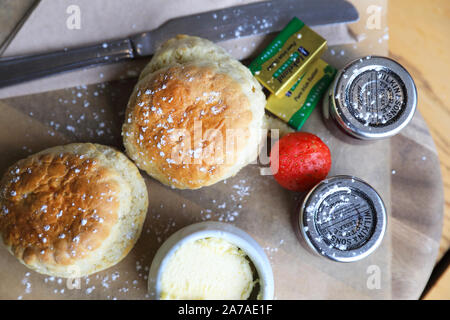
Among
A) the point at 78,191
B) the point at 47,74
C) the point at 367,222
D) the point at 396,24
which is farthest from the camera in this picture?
the point at 396,24

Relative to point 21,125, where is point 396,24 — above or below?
above

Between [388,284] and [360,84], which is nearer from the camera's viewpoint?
[360,84]

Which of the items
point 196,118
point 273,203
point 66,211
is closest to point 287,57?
point 196,118

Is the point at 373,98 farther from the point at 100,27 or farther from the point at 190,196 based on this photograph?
the point at 100,27

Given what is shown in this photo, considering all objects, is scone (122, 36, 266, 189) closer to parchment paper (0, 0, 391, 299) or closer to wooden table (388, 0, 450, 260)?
parchment paper (0, 0, 391, 299)

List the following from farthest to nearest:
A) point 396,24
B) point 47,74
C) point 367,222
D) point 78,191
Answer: point 396,24
point 47,74
point 367,222
point 78,191

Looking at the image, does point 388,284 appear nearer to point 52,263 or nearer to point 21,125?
point 52,263

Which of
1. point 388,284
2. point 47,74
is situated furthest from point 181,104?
point 388,284
